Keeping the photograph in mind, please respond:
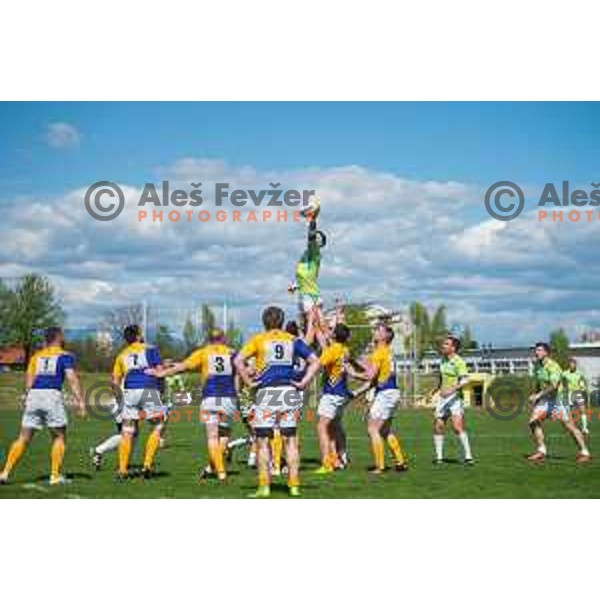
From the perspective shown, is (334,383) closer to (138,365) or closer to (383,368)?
(383,368)

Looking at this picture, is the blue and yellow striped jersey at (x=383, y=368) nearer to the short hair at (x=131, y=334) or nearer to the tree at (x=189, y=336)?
the short hair at (x=131, y=334)

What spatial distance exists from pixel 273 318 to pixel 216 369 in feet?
6.97

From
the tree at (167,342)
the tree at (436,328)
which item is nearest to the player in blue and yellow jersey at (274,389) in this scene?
the tree at (167,342)

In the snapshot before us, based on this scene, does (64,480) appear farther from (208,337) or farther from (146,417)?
(208,337)

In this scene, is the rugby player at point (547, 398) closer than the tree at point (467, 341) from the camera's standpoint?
Yes

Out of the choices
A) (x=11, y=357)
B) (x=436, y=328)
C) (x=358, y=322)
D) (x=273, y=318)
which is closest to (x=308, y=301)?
(x=273, y=318)

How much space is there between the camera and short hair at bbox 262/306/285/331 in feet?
37.6

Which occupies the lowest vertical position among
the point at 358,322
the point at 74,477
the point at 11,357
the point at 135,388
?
the point at 74,477

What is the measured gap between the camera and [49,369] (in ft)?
41.9

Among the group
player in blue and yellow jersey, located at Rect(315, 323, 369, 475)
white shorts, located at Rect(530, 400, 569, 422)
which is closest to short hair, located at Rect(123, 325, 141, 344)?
player in blue and yellow jersey, located at Rect(315, 323, 369, 475)

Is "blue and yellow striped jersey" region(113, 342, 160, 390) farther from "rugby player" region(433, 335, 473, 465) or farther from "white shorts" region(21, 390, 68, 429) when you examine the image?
"rugby player" region(433, 335, 473, 465)

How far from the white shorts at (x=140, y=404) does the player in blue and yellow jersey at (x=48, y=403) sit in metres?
0.68

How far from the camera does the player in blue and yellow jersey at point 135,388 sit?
13211 mm

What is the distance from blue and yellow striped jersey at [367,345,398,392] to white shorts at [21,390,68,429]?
4154 mm
